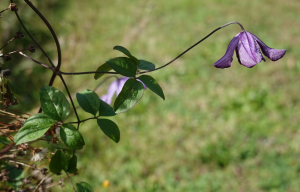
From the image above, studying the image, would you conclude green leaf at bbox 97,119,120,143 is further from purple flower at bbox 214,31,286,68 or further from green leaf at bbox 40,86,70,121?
purple flower at bbox 214,31,286,68

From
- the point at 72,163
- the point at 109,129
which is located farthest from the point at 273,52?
the point at 72,163

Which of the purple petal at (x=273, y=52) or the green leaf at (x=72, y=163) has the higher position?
the purple petal at (x=273, y=52)

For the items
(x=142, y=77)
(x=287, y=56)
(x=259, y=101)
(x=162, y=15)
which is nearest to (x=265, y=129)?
(x=259, y=101)

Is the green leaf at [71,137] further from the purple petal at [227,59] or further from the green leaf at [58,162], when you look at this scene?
the purple petal at [227,59]

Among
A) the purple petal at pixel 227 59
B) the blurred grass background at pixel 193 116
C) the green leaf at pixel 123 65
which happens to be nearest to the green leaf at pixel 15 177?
the green leaf at pixel 123 65

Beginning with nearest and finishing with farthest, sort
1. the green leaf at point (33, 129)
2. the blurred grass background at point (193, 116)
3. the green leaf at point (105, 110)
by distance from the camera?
the green leaf at point (33, 129) → the green leaf at point (105, 110) → the blurred grass background at point (193, 116)

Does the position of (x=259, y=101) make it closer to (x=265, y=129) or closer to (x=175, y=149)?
(x=265, y=129)

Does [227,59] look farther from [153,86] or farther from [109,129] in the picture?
[109,129]
